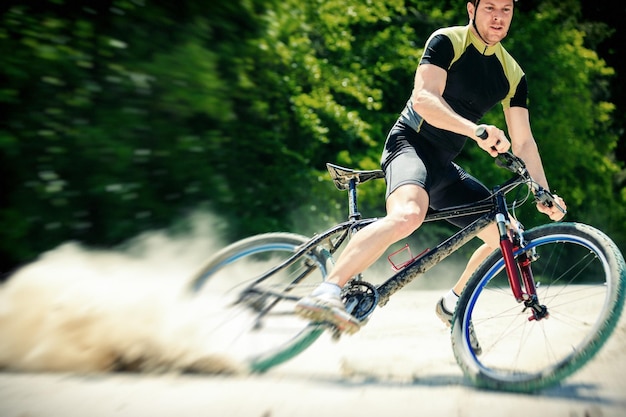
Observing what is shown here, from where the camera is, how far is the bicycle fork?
10.4 ft

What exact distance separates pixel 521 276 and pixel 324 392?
1200 mm

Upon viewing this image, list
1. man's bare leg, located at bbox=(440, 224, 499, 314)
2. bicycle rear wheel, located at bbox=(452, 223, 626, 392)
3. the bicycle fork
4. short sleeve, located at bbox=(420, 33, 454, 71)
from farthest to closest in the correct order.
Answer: man's bare leg, located at bbox=(440, 224, 499, 314), short sleeve, located at bbox=(420, 33, 454, 71), the bicycle fork, bicycle rear wheel, located at bbox=(452, 223, 626, 392)

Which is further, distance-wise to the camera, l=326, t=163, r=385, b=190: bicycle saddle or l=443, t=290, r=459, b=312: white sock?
l=443, t=290, r=459, b=312: white sock

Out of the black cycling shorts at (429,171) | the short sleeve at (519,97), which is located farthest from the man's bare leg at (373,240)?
the short sleeve at (519,97)

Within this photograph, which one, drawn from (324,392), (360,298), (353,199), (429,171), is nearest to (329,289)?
(360,298)

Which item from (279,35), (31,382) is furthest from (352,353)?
(279,35)

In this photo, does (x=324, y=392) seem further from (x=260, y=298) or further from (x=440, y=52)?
(x=440, y=52)

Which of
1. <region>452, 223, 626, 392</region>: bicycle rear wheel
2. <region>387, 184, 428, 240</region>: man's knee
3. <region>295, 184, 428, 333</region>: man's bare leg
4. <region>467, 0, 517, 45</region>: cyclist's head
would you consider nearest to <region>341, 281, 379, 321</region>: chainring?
<region>295, 184, 428, 333</region>: man's bare leg

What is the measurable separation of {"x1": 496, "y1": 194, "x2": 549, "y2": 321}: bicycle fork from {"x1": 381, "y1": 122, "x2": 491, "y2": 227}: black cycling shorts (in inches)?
14.8

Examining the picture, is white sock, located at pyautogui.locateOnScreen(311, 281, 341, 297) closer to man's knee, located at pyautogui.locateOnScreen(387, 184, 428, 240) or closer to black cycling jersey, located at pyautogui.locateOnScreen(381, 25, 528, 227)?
man's knee, located at pyautogui.locateOnScreen(387, 184, 428, 240)

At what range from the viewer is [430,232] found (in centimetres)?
1001

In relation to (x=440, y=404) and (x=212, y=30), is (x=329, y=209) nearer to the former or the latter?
(x=212, y=30)

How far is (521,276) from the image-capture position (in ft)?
10.6

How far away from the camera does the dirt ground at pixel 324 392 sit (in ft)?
8.92
